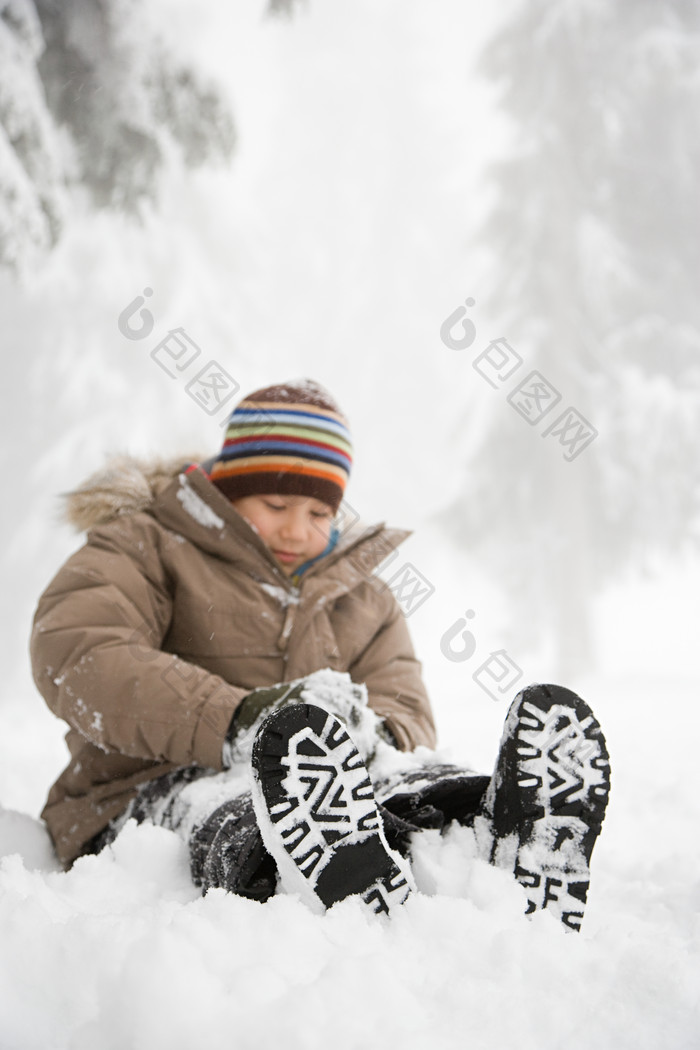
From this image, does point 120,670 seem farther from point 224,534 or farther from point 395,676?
point 395,676

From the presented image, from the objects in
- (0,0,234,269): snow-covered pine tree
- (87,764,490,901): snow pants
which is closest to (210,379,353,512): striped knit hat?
(87,764,490,901): snow pants

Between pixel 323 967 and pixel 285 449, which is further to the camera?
pixel 285 449

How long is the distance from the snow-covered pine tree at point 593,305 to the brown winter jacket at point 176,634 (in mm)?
6728

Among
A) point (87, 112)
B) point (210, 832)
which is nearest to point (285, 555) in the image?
point (210, 832)

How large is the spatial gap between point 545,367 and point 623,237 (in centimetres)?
183

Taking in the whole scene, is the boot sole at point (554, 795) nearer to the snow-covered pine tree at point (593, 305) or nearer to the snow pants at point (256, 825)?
the snow pants at point (256, 825)

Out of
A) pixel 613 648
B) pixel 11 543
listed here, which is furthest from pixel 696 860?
pixel 613 648

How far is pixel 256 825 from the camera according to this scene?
1.06 m

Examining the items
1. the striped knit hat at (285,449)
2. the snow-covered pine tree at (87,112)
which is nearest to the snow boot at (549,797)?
the striped knit hat at (285,449)

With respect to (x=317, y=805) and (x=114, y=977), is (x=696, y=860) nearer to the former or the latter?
(x=317, y=805)

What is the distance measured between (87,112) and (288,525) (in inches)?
96.8

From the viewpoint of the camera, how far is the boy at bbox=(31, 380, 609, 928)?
97 cm

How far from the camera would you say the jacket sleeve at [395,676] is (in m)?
1.72

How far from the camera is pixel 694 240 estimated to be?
8.35 meters
